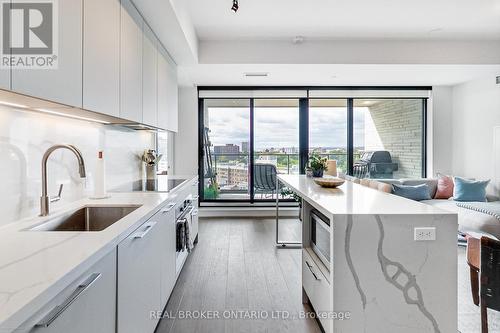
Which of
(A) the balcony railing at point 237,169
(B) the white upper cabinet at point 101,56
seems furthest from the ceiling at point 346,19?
(A) the balcony railing at point 237,169

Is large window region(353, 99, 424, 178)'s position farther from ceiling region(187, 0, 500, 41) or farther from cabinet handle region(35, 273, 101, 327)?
cabinet handle region(35, 273, 101, 327)

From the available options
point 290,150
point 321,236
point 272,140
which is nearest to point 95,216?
point 321,236

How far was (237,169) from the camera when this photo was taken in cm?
602

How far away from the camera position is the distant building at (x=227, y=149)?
235 inches

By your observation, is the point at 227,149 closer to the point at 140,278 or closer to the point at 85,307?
the point at 140,278

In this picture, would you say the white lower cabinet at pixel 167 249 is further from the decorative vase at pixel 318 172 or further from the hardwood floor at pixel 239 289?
the decorative vase at pixel 318 172

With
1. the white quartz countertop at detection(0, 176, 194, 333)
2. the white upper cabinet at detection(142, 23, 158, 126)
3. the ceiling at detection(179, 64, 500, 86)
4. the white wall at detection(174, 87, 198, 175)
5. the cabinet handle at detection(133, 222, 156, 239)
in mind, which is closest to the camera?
the white quartz countertop at detection(0, 176, 194, 333)

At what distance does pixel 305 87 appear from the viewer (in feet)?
18.8

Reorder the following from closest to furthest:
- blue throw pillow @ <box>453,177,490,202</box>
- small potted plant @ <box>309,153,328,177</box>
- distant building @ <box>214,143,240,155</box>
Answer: small potted plant @ <box>309,153,328,177</box> < blue throw pillow @ <box>453,177,490,202</box> < distant building @ <box>214,143,240,155</box>

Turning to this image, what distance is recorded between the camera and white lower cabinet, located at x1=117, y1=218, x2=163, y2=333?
139cm

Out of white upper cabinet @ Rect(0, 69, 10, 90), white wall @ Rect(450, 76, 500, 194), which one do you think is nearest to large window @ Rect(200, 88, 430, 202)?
white wall @ Rect(450, 76, 500, 194)

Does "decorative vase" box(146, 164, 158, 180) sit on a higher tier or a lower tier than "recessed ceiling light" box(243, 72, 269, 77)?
lower

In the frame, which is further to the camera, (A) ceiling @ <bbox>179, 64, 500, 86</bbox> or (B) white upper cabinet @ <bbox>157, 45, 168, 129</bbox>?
(A) ceiling @ <bbox>179, 64, 500, 86</bbox>

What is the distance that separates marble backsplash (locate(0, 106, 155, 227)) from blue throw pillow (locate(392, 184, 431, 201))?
171 inches
